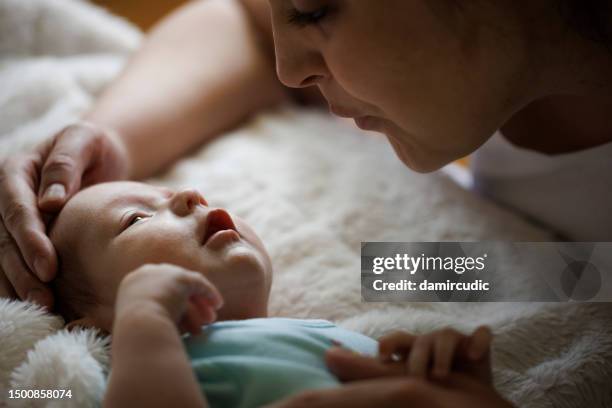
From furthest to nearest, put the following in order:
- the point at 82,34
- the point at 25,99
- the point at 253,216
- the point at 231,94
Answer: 1. the point at 82,34
2. the point at 231,94
3. the point at 25,99
4. the point at 253,216

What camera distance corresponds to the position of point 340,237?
1.15 m

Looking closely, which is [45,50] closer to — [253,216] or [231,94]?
[231,94]

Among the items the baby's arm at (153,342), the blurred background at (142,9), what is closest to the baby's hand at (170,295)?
the baby's arm at (153,342)

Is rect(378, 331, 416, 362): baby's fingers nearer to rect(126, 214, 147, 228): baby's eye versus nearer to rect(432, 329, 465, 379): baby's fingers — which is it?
rect(432, 329, 465, 379): baby's fingers

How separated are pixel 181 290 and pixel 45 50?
3.48ft

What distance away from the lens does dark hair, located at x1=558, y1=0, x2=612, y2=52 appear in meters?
0.84

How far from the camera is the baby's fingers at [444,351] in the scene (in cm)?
63

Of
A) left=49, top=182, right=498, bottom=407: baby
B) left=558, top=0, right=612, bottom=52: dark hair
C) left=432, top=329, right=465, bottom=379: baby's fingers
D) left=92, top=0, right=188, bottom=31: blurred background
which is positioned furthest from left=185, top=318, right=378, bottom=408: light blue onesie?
left=92, top=0, right=188, bottom=31: blurred background

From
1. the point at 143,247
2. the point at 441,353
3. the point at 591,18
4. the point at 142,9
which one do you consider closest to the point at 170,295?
the point at 143,247

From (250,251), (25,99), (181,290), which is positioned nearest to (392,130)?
(250,251)

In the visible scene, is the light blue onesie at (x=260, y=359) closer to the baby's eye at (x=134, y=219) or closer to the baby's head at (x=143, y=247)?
the baby's head at (x=143, y=247)

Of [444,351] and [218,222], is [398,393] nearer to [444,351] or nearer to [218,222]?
[444,351]

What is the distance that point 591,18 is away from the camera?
2.85 feet

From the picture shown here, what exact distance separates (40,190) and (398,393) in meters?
0.65
